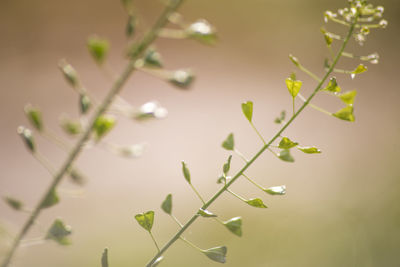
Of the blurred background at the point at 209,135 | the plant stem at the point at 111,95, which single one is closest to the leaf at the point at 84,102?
the plant stem at the point at 111,95

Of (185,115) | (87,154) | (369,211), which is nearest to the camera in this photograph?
(369,211)

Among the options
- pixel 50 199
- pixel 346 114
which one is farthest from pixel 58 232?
pixel 346 114

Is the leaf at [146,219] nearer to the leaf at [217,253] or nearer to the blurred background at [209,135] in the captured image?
the leaf at [217,253]

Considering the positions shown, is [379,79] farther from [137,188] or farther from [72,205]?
[72,205]

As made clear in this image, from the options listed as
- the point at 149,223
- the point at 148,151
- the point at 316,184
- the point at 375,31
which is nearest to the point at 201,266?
the point at 149,223

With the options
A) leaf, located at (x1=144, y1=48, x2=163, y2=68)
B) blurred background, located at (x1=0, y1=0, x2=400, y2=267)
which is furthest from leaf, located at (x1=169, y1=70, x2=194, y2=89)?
blurred background, located at (x1=0, y1=0, x2=400, y2=267)

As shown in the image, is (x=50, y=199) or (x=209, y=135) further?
(x=209, y=135)

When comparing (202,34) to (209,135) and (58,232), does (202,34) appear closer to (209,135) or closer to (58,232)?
(58,232)
